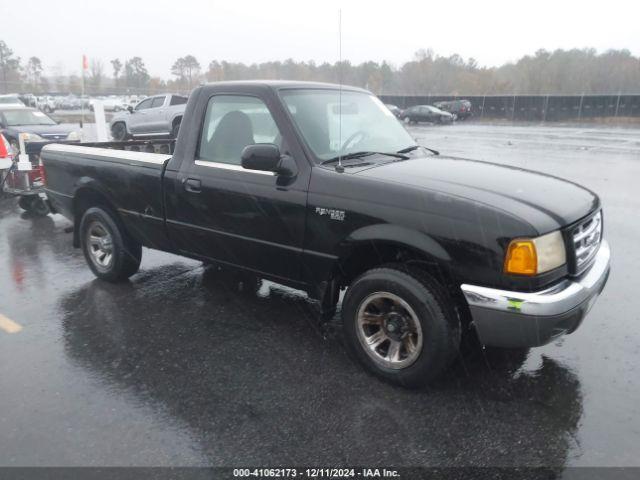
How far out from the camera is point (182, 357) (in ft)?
12.9

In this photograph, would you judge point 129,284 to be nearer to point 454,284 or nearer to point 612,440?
point 454,284

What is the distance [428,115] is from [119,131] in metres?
21.2

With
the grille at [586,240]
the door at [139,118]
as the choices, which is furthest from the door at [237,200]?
the door at [139,118]

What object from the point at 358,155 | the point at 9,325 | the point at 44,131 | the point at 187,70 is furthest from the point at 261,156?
the point at 187,70

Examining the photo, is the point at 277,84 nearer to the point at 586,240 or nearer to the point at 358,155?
the point at 358,155

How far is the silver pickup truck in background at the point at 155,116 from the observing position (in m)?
18.6

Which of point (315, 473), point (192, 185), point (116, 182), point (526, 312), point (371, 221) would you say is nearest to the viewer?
point (315, 473)

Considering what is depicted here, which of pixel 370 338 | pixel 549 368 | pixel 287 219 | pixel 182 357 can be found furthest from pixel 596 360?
pixel 182 357

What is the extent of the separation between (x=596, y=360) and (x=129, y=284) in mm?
4366

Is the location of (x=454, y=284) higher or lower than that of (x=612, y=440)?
higher

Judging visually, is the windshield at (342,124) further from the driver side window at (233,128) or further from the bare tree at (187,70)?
the bare tree at (187,70)

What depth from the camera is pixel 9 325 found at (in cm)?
452

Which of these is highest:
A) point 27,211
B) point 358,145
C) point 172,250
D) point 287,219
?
point 358,145

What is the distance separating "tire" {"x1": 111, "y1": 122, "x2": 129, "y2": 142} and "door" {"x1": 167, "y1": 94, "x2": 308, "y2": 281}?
1735 cm
